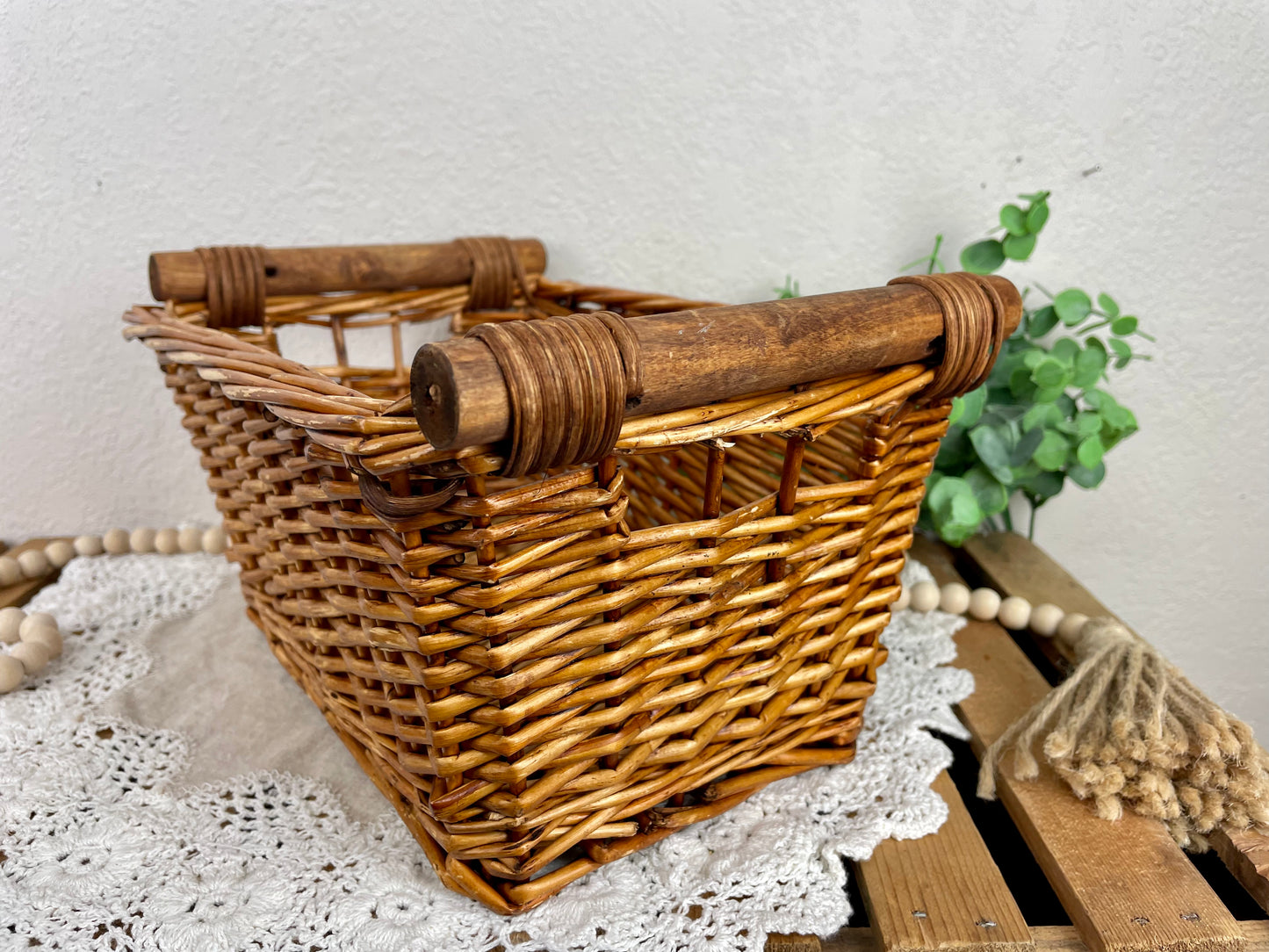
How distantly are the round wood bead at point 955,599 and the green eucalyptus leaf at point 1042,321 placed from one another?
302mm

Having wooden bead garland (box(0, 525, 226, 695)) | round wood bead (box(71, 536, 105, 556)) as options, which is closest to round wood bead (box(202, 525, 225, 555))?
wooden bead garland (box(0, 525, 226, 695))

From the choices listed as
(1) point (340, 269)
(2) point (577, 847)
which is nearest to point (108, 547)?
(1) point (340, 269)

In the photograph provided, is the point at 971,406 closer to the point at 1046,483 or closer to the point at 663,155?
the point at 1046,483

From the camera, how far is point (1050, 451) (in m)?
0.91

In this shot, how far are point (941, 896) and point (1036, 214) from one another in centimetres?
67

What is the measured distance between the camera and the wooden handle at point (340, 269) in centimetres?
81

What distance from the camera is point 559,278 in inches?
41.1

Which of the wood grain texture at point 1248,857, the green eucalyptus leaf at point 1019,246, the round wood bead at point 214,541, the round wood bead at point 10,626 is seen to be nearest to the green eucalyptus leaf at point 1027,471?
the green eucalyptus leaf at point 1019,246

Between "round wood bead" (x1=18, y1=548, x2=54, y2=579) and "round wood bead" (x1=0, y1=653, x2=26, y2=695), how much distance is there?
27cm

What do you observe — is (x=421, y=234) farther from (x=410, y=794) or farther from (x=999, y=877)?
(x=999, y=877)

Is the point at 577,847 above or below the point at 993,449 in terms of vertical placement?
below

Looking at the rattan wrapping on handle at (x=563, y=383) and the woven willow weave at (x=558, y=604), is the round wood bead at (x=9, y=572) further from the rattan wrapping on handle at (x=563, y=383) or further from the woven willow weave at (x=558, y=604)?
the rattan wrapping on handle at (x=563, y=383)

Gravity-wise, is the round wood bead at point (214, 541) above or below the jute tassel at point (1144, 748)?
below

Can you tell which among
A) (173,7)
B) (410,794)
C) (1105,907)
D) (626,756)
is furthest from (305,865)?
(173,7)
